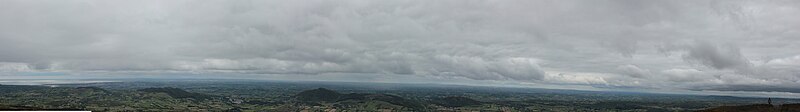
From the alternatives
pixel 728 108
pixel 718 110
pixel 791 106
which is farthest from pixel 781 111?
pixel 728 108

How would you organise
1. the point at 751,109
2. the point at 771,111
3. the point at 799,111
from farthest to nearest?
the point at 751,109 < the point at 771,111 < the point at 799,111

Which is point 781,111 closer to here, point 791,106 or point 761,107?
point 791,106

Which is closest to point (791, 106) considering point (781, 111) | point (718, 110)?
point (781, 111)

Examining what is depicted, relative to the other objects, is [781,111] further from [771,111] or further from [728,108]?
[728,108]

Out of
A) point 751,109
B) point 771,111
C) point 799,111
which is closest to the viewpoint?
point 799,111

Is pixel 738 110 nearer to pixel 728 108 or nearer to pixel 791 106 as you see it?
pixel 728 108

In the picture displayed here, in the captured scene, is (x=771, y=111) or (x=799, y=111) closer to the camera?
(x=799, y=111)

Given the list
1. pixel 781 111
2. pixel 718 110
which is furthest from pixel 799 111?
pixel 718 110

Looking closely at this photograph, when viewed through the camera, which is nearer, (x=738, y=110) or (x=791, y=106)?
(x=791, y=106)
